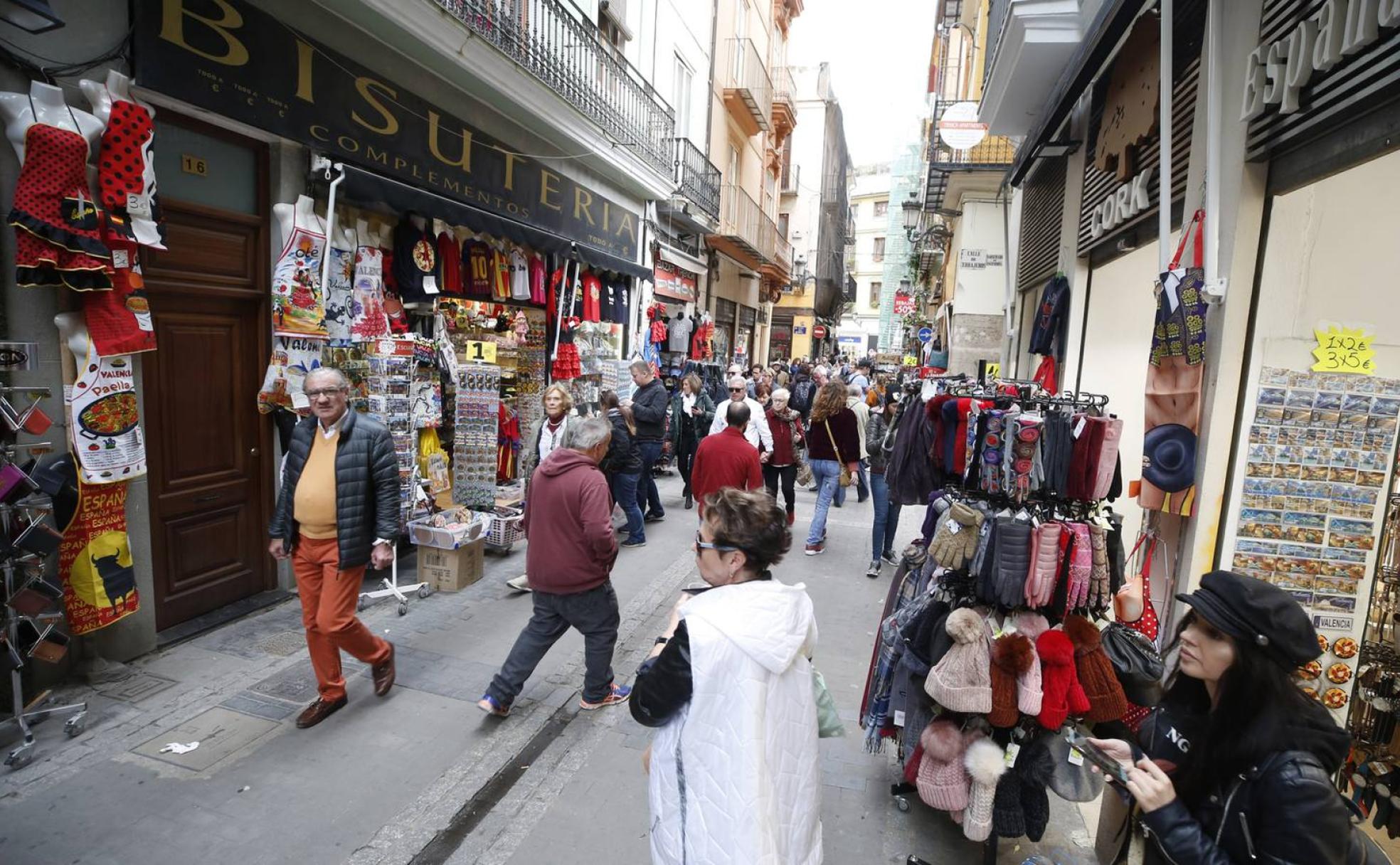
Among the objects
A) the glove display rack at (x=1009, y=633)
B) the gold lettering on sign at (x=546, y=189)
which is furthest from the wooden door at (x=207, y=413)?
the glove display rack at (x=1009, y=633)

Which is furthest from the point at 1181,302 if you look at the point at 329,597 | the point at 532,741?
the point at 329,597

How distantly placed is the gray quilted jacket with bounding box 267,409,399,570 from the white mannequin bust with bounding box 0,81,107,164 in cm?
191

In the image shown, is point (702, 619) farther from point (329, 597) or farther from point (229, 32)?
point (229, 32)

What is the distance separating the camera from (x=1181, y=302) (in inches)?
156

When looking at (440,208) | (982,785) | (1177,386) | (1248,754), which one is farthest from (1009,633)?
(440,208)

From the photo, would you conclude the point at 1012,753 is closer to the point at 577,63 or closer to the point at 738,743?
the point at 738,743

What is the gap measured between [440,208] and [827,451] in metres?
4.69

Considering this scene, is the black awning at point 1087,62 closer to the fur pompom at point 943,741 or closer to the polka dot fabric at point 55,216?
the fur pompom at point 943,741

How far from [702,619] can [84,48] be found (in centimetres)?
485

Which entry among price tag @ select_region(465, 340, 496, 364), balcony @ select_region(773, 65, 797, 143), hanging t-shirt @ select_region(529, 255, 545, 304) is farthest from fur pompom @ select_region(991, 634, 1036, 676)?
balcony @ select_region(773, 65, 797, 143)

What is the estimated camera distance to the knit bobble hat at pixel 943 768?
117 inches

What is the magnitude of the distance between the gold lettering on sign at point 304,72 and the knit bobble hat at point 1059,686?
20.5 feet

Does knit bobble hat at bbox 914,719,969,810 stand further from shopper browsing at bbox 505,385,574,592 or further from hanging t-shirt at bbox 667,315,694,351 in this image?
hanging t-shirt at bbox 667,315,694,351

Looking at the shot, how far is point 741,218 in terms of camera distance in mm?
18672
